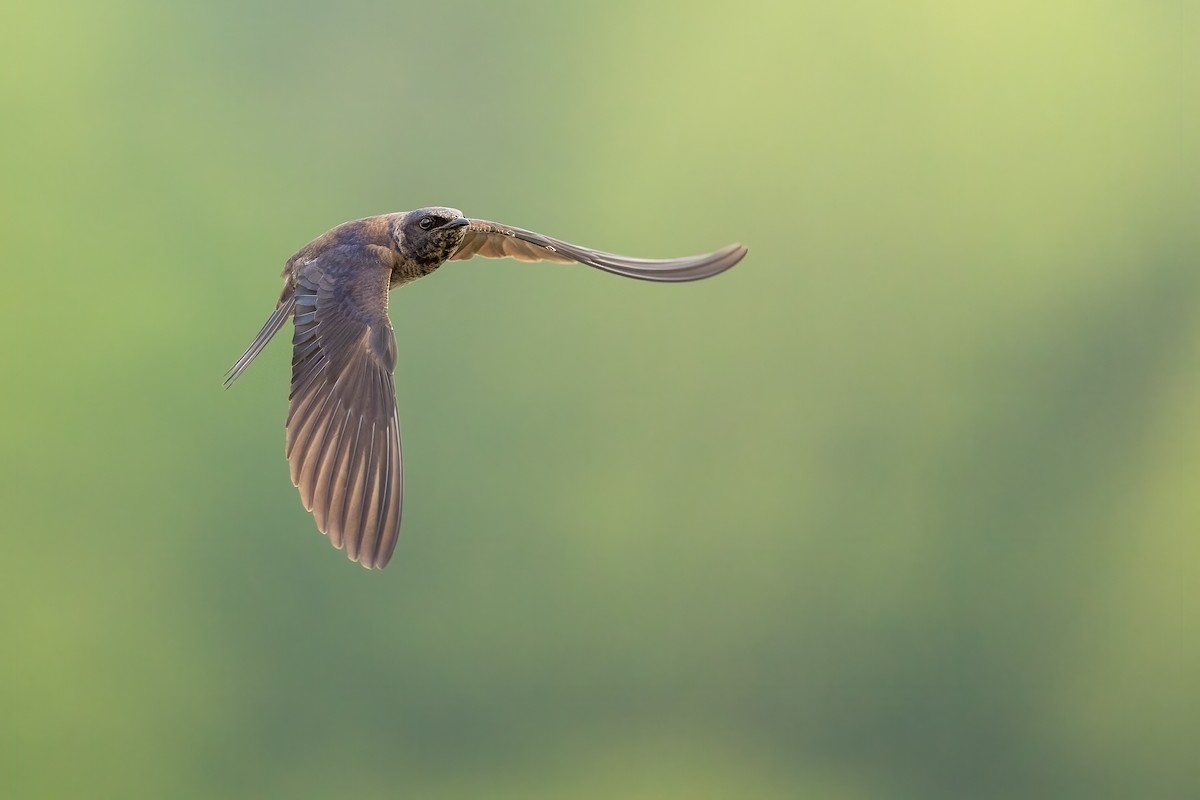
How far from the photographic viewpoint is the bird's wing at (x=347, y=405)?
1.20 meters

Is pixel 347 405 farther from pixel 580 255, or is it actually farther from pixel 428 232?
pixel 580 255

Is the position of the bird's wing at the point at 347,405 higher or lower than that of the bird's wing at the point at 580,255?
lower

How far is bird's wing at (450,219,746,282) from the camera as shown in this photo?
139 cm

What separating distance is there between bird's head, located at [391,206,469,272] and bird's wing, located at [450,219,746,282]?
0.08 metres

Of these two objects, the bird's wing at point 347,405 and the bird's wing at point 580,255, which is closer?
the bird's wing at point 347,405

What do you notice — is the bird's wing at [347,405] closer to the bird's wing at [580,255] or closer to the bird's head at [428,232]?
the bird's head at [428,232]

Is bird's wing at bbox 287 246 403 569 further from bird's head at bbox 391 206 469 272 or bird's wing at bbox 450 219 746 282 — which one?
bird's wing at bbox 450 219 746 282

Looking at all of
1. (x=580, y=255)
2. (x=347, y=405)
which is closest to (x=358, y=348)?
(x=347, y=405)

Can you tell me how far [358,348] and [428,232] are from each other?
0.15 meters

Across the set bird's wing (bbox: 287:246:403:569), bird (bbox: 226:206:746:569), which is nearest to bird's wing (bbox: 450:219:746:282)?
bird (bbox: 226:206:746:569)

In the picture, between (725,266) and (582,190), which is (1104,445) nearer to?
(582,190)

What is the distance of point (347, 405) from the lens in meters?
1.34

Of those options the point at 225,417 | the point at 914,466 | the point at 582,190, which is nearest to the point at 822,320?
the point at 914,466

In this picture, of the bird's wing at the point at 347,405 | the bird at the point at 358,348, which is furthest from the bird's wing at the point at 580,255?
the bird's wing at the point at 347,405
